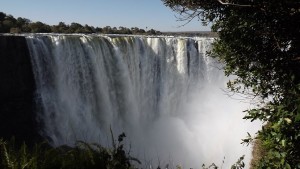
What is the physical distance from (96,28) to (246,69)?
3945 cm

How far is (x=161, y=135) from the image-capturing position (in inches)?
1097

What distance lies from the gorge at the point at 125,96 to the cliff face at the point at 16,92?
0.16 feet

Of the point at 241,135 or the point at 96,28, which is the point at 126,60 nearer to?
the point at 241,135

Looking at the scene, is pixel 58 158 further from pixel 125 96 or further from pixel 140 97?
pixel 140 97

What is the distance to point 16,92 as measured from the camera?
20.2 meters

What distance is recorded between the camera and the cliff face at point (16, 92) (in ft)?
64.5

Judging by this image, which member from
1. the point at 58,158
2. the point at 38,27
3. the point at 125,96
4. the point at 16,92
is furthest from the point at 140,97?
the point at 58,158

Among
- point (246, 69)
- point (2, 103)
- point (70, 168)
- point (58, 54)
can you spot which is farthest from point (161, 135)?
point (70, 168)

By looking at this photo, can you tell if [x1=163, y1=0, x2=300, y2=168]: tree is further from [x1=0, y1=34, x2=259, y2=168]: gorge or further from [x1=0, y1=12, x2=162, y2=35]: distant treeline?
[x1=0, y1=12, x2=162, y2=35]: distant treeline

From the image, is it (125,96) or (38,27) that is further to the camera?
(38,27)

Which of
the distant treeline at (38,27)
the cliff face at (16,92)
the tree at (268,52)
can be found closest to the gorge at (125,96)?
the cliff face at (16,92)

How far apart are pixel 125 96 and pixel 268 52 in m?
19.3

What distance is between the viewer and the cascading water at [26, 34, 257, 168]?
21.8 metres

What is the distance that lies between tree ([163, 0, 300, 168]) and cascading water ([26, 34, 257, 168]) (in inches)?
365
